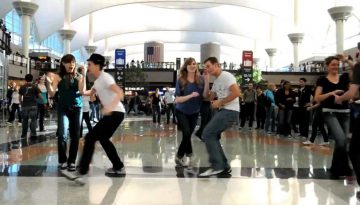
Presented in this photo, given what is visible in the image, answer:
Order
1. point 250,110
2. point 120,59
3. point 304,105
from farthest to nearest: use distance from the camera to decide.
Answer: point 120,59 < point 250,110 < point 304,105

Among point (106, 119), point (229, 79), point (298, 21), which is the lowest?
point (106, 119)

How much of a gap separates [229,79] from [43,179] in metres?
2.61

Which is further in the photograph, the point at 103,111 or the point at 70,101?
the point at 70,101

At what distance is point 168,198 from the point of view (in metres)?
4.32

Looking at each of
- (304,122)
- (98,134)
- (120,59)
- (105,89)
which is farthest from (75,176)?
(120,59)

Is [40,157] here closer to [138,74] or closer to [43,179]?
[43,179]

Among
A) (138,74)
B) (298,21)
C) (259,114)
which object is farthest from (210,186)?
(298,21)

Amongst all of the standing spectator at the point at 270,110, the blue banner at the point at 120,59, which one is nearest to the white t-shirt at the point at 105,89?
the standing spectator at the point at 270,110

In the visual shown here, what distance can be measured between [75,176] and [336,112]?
342cm

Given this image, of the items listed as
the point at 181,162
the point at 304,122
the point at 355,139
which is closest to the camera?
the point at 355,139

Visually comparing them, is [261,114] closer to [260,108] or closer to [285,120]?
[260,108]

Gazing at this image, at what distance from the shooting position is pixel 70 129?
5.73 m

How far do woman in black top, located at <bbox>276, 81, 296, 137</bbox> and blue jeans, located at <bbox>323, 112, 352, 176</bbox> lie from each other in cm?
638

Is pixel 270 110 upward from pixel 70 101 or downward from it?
downward
